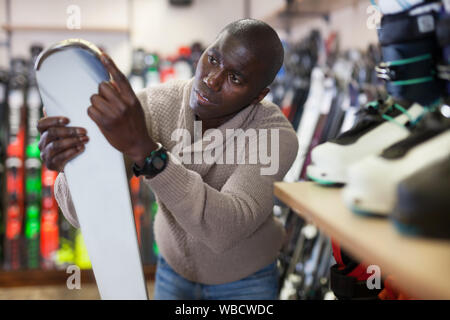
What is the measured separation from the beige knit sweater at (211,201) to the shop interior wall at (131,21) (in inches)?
106

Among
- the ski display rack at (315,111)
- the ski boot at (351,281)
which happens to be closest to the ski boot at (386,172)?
the ski boot at (351,281)

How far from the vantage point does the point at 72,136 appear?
2.68 feet

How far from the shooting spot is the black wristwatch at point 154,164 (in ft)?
2.53

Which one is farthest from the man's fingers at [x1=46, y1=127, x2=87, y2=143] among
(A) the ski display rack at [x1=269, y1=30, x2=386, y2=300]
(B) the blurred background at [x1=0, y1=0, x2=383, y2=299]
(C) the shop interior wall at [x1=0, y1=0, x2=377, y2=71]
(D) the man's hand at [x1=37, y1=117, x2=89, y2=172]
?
(C) the shop interior wall at [x1=0, y1=0, x2=377, y2=71]

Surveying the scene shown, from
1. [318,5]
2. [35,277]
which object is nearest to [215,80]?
[318,5]

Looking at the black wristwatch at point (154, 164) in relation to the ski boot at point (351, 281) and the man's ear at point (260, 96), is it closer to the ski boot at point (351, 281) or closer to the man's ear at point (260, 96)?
the ski boot at point (351, 281)

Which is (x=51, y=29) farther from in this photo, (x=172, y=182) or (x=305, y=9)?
(x=172, y=182)

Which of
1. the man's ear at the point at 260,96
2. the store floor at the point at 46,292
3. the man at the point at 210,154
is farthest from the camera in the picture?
the store floor at the point at 46,292

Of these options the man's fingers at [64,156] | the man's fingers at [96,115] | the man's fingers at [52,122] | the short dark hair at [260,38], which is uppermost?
the short dark hair at [260,38]

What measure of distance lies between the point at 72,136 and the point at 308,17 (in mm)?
2548

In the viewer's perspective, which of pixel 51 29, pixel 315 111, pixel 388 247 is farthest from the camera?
pixel 51 29

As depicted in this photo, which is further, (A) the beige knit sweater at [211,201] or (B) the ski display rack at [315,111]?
(B) the ski display rack at [315,111]

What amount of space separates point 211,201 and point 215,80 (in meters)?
0.29

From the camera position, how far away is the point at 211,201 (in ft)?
2.90
